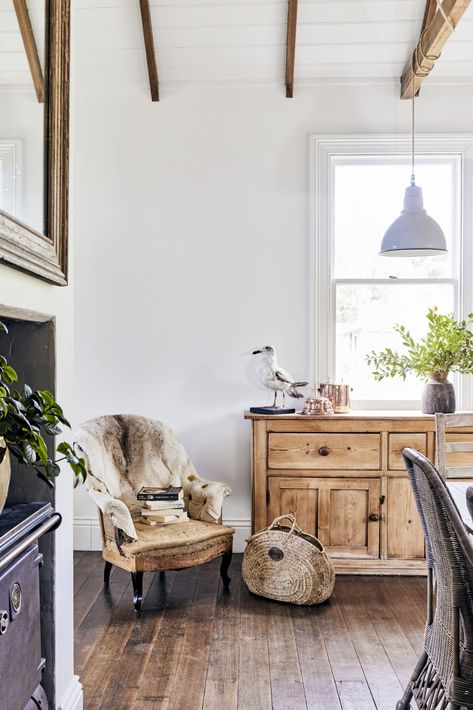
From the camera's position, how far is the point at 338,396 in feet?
13.6

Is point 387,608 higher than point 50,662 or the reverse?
the reverse

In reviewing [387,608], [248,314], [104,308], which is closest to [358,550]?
[387,608]

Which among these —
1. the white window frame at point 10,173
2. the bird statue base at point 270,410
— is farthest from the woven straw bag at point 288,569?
the white window frame at point 10,173

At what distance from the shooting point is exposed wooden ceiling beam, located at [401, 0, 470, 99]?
327 centimetres

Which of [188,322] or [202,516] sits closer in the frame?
[202,516]

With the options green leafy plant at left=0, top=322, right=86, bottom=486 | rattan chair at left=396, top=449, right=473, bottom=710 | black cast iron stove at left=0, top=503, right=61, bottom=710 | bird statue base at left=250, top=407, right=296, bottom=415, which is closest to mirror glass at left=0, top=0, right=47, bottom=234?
green leafy plant at left=0, top=322, right=86, bottom=486

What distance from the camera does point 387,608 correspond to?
133 inches

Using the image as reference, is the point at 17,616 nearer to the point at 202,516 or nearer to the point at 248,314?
the point at 202,516

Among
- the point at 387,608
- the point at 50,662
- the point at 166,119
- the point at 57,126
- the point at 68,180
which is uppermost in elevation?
the point at 166,119

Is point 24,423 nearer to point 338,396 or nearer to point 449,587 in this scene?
point 449,587

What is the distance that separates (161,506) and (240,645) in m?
0.92

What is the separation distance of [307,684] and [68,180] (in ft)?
6.90

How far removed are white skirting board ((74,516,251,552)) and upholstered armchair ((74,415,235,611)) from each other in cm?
66

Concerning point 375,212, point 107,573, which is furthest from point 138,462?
point 375,212
